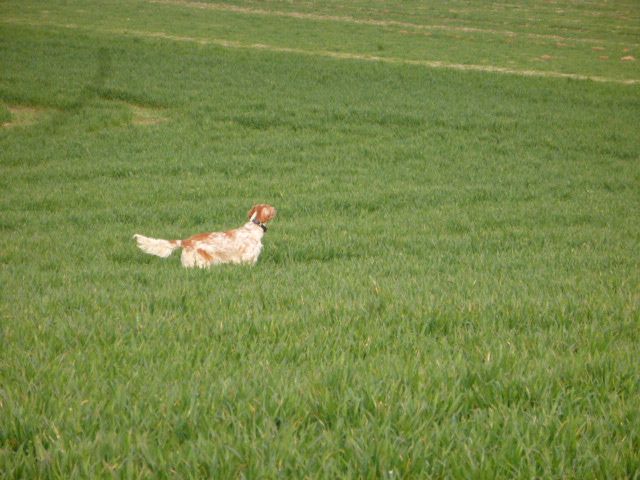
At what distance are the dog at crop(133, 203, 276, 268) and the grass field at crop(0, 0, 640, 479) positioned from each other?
0.40 meters

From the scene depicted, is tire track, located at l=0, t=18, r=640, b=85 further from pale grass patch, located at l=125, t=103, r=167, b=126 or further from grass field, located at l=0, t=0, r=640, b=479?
pale grass patch, located at l=125, t=103, r=167, b=126

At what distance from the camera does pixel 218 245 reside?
7.19 metres

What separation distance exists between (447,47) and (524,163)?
89.1 feet

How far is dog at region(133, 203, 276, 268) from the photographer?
702 centimetres

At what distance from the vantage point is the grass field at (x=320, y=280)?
2689 mm

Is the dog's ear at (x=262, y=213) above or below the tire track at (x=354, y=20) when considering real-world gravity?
below

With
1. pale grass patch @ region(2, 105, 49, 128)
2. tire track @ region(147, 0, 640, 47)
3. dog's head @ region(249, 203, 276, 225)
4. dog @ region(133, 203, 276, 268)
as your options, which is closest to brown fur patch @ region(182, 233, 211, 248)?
dog @ region(133, 203, 276, 268)

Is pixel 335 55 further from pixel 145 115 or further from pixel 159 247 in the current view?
pixel 159 247

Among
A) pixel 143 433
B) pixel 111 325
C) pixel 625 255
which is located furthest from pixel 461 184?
pixel 143 433

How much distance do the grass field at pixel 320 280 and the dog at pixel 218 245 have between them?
0.40m

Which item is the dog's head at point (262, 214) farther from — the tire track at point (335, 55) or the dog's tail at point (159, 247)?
the tire track at point (335, 55)

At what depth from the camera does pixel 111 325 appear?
4293mm

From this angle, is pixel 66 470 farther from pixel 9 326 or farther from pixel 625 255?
pixel 625 255

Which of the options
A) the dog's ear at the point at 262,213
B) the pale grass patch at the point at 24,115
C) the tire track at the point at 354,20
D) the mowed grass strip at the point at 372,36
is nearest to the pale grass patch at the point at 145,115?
the pale grass patch at the point at 24,115
